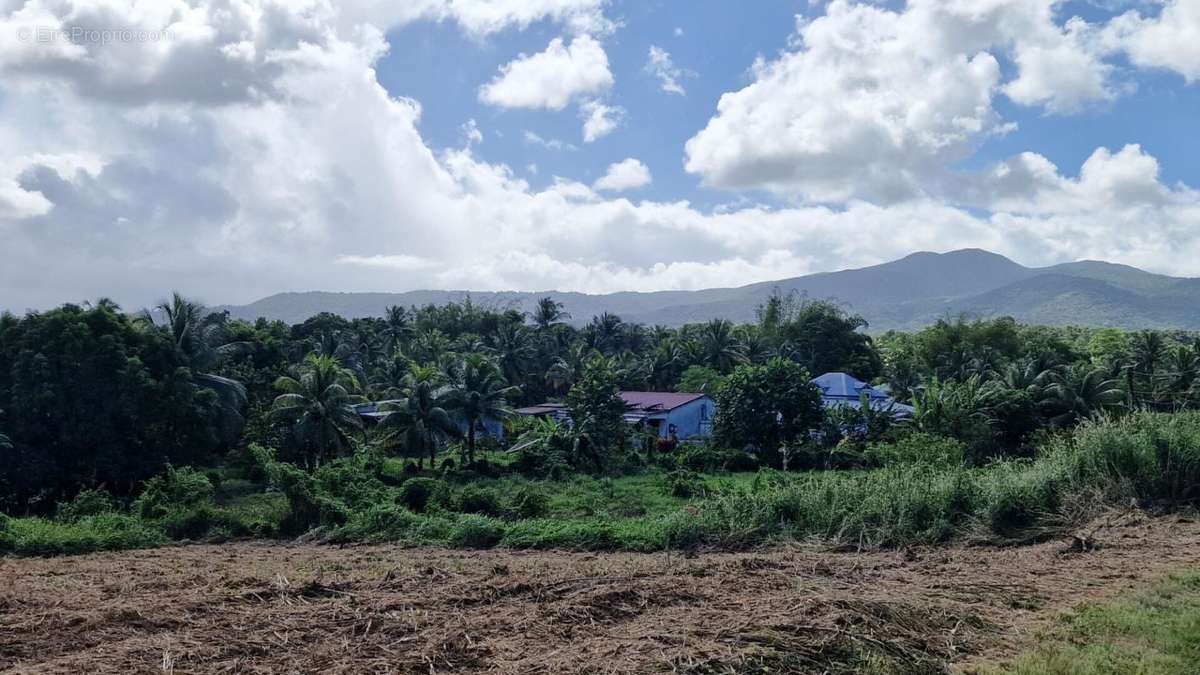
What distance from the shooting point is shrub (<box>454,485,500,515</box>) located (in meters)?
20.9

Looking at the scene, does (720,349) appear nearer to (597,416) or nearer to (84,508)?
(597,416)

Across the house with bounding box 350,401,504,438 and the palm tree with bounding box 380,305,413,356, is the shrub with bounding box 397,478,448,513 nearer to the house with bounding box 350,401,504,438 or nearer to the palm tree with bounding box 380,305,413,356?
the house with bounding box 350,401,504,438

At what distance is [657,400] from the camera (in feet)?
147

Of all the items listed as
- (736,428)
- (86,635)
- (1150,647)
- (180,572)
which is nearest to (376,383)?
(736,428)

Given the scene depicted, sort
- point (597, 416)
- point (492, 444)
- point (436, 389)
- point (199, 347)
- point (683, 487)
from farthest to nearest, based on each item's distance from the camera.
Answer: point (492, 444)
point (436, 389)
point (597, 416)
point (199, 347)
point (683, 487)

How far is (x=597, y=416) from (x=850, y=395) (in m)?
16.7

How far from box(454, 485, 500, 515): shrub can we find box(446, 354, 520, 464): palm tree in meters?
11.9

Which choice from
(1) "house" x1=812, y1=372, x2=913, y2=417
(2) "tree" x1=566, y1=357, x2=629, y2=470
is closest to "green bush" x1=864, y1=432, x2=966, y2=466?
(2) "tree" x1=566, y1=357, x2=629, y2=470

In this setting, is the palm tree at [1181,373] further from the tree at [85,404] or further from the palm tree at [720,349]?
the tree at [85,404]

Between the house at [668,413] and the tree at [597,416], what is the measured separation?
18.1 feet

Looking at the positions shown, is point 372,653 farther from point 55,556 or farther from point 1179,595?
point 55,556

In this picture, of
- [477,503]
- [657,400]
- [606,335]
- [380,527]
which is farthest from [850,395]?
[380,527]

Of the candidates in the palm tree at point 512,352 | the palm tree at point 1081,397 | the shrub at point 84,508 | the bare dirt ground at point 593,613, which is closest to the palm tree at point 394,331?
the palm tree at point 512,352

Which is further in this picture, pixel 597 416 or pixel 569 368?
pixel 569 368
